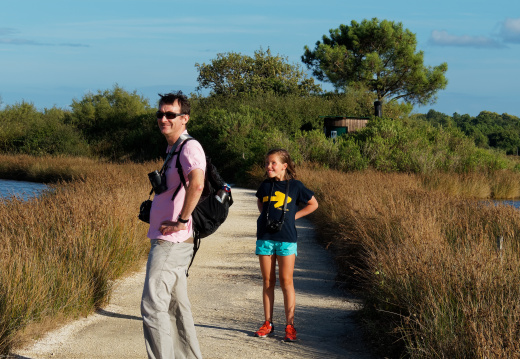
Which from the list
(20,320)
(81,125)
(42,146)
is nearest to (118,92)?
(81,125)

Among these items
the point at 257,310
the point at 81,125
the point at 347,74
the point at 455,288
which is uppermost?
the point at 347,74

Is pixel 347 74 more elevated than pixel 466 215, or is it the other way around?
pixel 347 74

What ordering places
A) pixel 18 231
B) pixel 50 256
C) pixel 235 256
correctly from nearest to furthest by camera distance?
pixel 50 256, pixel 18 231, pixel 235 256

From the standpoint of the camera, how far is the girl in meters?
5.52

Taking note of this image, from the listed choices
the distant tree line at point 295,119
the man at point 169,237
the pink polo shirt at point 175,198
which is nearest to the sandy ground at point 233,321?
the man at point 169,237

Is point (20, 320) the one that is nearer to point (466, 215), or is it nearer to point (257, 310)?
point (257, 310)

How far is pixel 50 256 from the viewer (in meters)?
6.20

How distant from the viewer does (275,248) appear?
18.3 ft

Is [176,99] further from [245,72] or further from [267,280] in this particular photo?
[245,72]

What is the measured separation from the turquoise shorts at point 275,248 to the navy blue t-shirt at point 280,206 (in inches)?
1.5

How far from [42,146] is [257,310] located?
43.0 meters

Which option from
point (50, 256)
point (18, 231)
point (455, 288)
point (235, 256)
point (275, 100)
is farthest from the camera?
point (275, 100)

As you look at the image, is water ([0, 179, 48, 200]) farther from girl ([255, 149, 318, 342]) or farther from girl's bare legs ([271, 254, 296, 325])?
girl's bare legs ([271, 254, 296, 325])

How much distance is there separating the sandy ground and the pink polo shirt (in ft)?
4.69
